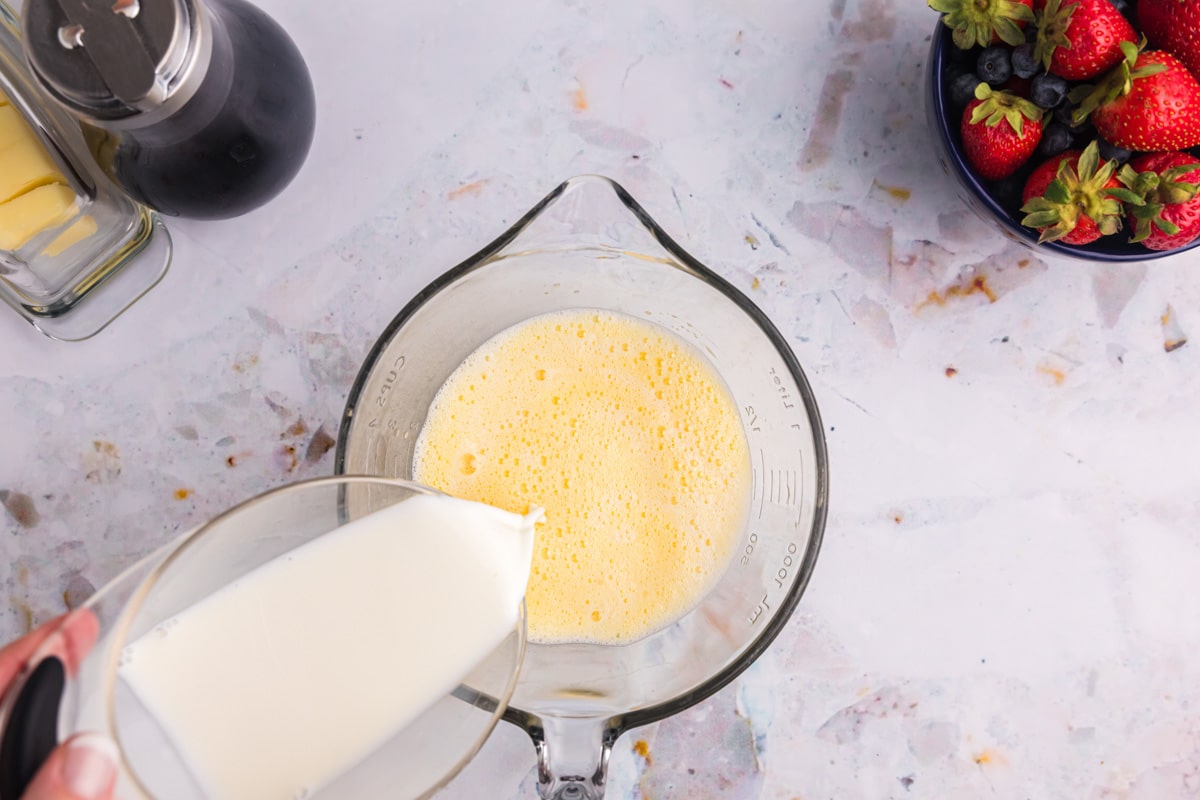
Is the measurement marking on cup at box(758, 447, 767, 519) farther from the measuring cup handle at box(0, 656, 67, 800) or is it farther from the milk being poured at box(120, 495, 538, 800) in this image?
the measuring cup handle at box(0, 656, 67, 800)

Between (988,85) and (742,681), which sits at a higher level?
(988,85)

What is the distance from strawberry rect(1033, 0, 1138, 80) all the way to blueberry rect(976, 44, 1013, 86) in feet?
0.09

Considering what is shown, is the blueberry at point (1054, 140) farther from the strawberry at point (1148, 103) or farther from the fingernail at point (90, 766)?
the fingernail at point (90, 766)

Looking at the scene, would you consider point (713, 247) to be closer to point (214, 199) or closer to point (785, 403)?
point (785, 403)

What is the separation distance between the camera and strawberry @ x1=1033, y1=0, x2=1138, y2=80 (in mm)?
945

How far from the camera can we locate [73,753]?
55 cm

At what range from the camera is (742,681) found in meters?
1.09

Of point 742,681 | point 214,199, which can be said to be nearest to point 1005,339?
point 742,681

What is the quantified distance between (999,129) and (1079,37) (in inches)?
4.3

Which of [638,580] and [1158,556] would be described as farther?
[1158,556]

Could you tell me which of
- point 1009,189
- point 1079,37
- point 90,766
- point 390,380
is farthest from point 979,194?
point 90,766

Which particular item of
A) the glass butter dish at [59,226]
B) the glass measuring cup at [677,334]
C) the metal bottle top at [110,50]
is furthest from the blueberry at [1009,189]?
the glass butter dish at [59,226]

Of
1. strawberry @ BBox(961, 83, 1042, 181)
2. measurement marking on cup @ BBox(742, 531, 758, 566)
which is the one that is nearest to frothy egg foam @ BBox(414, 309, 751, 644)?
measurement marking on cup @ BBox(742, 531, 758, 566)

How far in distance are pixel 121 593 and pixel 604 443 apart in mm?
474
